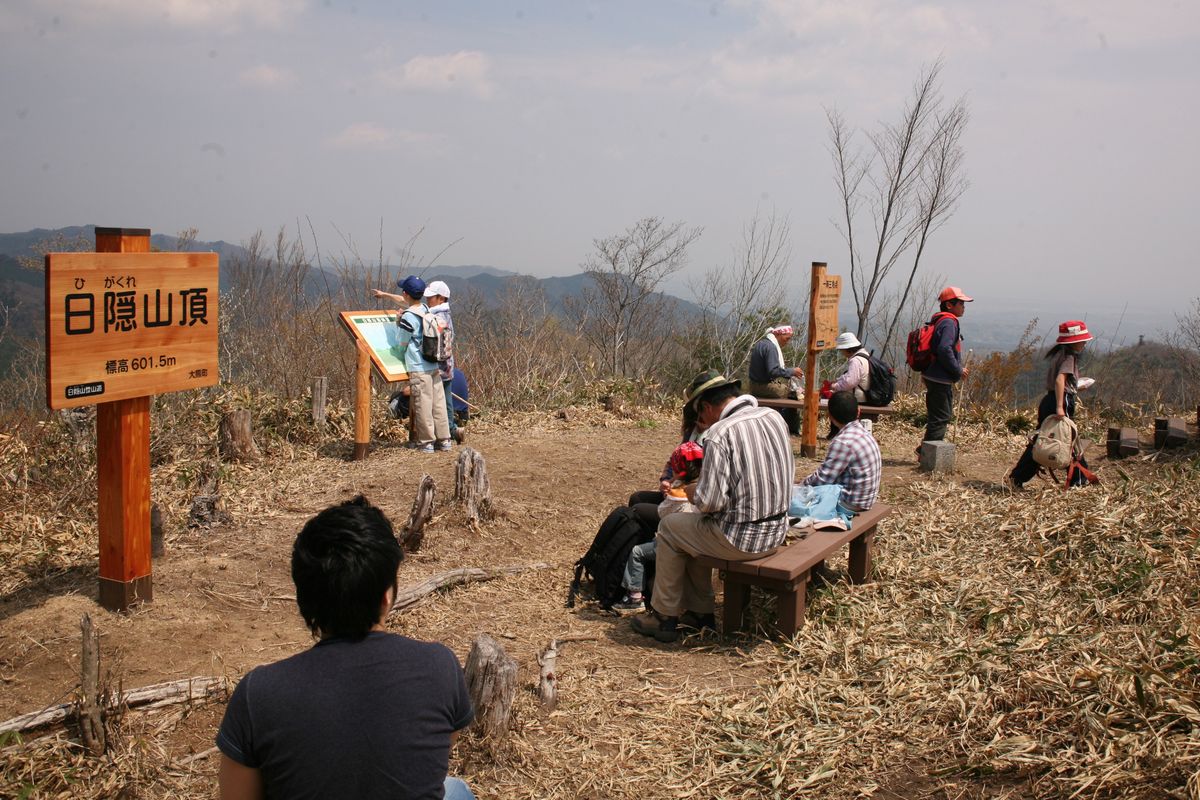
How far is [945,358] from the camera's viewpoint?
8.47 meters

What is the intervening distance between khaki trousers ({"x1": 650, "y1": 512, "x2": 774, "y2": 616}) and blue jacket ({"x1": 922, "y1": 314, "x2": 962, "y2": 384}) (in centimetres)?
442

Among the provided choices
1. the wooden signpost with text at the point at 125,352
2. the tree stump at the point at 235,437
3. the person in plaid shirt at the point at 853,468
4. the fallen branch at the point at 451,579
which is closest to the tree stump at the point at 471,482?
the fallen branch at the point at 451,579

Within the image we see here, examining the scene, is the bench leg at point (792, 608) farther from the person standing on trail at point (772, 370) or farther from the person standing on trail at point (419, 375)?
the person standing on trail at point (772, 370)

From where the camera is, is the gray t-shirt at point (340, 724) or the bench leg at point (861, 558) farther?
the bench leg at point (861, 558)

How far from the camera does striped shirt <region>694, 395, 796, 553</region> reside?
177 inches

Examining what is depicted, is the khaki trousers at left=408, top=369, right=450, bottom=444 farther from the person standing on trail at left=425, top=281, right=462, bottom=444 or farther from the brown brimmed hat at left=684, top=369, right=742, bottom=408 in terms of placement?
the brown brimmed hat at left=684, top=369, right=742, bottom=408

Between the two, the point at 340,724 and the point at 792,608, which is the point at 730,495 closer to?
the point at 792,608

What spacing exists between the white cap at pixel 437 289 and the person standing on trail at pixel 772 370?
10.9ft

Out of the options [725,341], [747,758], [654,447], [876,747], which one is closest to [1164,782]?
[876,747]

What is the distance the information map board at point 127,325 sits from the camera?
13.8ft

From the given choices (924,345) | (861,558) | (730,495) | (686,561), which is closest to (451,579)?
(686,561)

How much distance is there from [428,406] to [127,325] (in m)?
4.35

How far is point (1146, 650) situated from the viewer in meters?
3.79

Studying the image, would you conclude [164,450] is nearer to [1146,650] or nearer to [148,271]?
[148,271]
